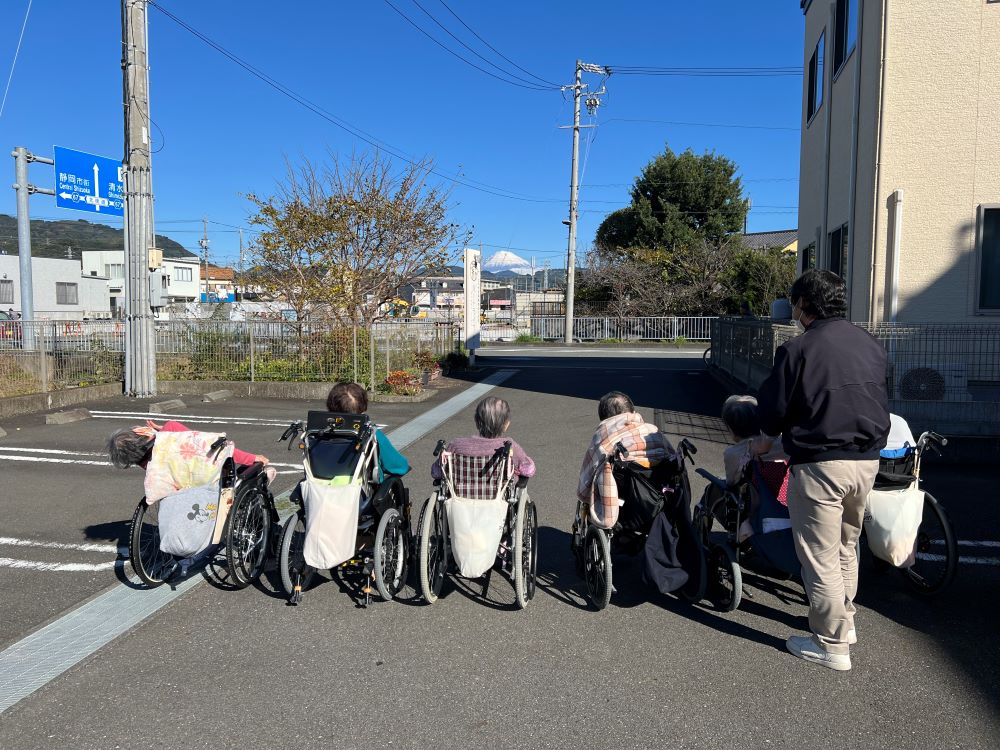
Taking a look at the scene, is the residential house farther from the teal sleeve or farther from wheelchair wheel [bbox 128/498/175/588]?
the teal sleeve

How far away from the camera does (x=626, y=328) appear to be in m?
37.2

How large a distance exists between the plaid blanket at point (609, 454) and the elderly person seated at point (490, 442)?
1.20 feet

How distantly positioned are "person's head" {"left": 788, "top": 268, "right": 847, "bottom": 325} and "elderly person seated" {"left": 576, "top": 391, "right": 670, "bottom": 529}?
107 cm

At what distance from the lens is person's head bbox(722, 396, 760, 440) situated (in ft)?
14.5

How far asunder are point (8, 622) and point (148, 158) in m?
10.9

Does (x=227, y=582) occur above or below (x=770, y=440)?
below

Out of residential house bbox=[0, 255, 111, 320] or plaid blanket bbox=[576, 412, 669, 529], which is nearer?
plaid blanket bbox=[576, 412, 669, 529]

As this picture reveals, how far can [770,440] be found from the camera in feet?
13.8

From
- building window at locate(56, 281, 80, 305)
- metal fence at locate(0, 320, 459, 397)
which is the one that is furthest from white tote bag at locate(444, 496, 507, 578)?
building window at locate(56, 281, 80, 305)

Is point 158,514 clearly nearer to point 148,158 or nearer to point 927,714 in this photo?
point 927,714

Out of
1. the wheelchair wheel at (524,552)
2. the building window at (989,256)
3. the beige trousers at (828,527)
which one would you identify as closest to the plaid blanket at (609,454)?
the wheelchair wheel at (524,552)

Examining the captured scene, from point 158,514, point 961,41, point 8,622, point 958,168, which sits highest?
point 961,41

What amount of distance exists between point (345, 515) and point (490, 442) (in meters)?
0.85

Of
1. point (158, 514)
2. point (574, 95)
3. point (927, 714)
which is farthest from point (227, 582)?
point (574, 95)
